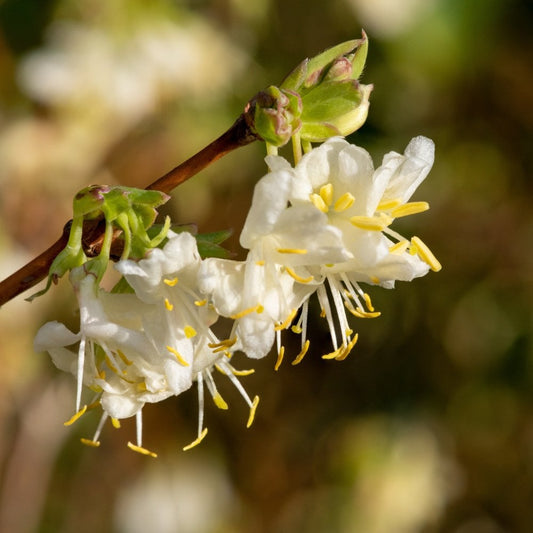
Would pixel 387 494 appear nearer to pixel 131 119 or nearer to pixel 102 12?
pixel 131 119

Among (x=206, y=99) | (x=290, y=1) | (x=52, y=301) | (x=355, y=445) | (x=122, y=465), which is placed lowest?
(x=355, y=445)

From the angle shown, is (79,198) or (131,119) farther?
(131,119)

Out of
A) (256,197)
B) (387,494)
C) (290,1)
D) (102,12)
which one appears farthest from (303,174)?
(387,494)

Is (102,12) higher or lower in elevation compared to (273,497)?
higher

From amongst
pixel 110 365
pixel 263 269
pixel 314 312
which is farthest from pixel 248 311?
pixel 314 312

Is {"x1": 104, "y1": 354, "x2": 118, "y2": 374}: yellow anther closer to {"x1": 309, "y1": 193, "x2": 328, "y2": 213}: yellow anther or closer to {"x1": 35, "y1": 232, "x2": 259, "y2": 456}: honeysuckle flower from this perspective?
{"x1": 35, "y1": 232, "x2": 259, "y2": 456}: honeysuckle flower

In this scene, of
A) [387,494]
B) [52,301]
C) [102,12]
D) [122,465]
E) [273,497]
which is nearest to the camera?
[102,12]

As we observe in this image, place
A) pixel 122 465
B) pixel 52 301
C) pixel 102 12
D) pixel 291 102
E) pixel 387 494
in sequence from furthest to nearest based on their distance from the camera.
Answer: pixel 122 465 → pixel 387 494 → pixel 52 301 → pixel 102 12 → pixel 291 102

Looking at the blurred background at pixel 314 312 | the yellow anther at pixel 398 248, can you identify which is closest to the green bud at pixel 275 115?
the yellow anther at pixel 398 248
